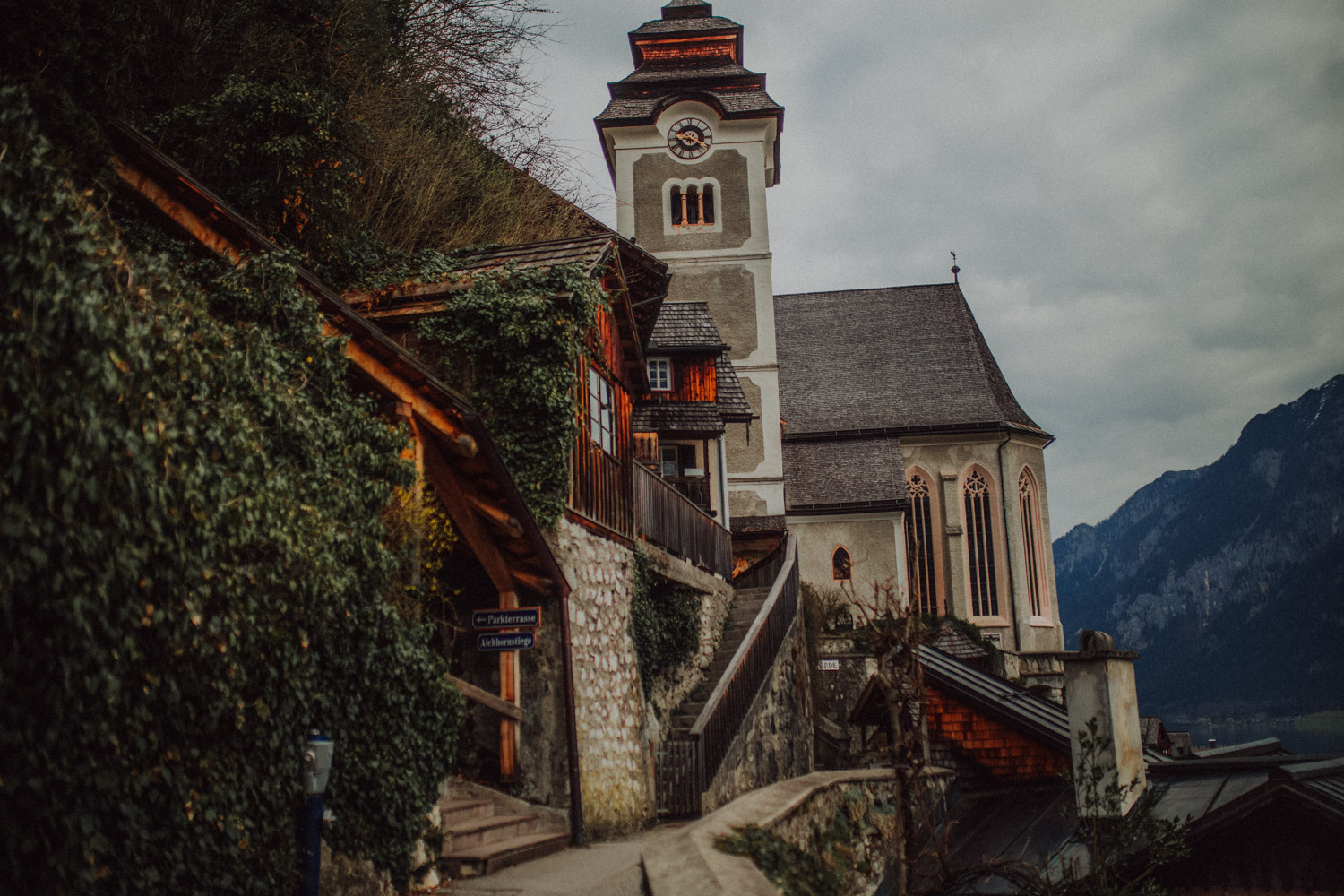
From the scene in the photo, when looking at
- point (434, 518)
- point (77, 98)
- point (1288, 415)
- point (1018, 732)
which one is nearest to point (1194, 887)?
point (1018, 732)

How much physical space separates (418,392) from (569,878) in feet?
11.9

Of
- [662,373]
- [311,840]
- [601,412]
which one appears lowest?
[311,840]

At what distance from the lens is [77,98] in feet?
20.7

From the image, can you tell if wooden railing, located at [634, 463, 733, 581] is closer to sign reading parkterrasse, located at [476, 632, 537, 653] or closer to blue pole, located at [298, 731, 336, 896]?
sign reading parkterrasse, located at [476, 632, 537, 653]

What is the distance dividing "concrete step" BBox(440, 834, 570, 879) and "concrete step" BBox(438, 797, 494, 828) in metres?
0.34

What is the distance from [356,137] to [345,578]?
25.9 ft

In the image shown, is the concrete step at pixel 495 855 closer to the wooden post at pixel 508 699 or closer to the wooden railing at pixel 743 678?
the wooden post at pixel 508 699

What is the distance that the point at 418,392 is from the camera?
7.77 meters

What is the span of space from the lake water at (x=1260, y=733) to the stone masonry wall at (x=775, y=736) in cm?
8497

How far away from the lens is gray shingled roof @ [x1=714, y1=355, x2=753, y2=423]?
2288 cm

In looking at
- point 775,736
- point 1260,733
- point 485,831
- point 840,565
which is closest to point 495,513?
point 485,831

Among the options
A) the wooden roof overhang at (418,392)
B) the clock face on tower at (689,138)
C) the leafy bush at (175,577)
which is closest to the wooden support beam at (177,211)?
the wooden roof overhang at (418,392)

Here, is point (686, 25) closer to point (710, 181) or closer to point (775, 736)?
point (710, 181)

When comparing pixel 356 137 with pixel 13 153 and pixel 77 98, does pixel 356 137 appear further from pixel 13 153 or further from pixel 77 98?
pixel 13 153
